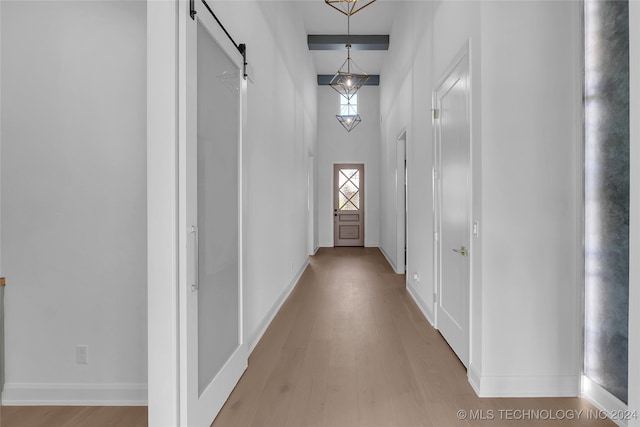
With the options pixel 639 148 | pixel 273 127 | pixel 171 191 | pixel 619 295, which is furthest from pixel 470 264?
pixel 273 127

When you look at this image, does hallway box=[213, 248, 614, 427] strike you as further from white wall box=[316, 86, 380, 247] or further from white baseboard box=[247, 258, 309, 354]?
white wall box=[316, 86, 380, 247]

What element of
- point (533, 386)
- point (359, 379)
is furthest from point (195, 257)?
point (533, 386)

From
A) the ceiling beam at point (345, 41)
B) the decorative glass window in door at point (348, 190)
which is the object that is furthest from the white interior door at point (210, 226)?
the decorative glass window in door at point (348, 190)

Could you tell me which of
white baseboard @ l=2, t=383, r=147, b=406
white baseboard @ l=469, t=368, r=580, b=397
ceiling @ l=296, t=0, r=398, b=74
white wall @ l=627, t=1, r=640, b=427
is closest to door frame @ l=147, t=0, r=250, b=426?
white baseboard @ l=2, t=383, r=147, b=406

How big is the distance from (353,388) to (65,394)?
1772 mm

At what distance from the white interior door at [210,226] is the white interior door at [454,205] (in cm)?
160

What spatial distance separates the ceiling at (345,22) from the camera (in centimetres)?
649

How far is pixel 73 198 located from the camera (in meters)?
2.29

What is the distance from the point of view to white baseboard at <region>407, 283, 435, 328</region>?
3.84 metres

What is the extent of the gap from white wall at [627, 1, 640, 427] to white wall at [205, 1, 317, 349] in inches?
83.5

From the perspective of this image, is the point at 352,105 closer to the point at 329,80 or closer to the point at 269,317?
the point at 329,80

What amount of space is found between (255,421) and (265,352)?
3.27 feet

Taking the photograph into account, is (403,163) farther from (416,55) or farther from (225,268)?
(225,268)

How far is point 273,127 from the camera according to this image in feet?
13.4
